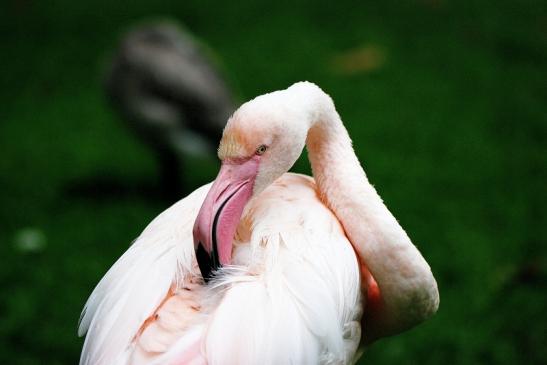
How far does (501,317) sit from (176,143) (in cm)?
254

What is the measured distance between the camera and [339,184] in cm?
230

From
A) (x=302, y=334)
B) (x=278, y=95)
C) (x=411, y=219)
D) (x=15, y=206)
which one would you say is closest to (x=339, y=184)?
(x=278, y=95)

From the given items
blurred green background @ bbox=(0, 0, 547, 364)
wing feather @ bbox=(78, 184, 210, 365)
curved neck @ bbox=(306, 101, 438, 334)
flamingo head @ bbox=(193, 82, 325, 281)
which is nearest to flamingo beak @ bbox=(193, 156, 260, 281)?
flamingo head @ bbox=(193, 82, 325, 281)

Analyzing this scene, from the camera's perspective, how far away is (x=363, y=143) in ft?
19.0

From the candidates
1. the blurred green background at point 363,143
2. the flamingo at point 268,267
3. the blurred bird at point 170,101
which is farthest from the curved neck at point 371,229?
the blurred bird at point 170,101

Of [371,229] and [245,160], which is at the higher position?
[245,160]

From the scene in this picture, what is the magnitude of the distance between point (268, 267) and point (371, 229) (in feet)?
1.34

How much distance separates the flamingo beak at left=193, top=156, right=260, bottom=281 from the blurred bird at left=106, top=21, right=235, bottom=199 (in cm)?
286

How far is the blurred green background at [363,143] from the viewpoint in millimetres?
3729

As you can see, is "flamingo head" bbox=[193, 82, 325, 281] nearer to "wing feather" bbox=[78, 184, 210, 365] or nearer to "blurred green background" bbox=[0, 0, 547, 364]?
"wing feather" bbox=[78, 184, 210, 365]

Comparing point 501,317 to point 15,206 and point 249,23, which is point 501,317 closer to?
point 15,206

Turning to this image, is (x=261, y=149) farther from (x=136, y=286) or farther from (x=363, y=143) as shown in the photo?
(x=363, y=143)

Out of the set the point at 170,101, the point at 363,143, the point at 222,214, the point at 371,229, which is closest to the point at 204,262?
the point at 222,214

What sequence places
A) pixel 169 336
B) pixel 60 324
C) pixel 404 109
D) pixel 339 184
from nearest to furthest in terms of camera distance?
pixel 169 336
pixel 339 184
pixel 60 324
pixel 404 109
